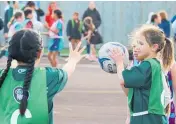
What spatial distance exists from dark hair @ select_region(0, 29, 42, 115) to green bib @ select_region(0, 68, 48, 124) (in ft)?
0.13

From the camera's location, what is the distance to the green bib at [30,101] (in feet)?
15.3

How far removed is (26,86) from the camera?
464 centimetres

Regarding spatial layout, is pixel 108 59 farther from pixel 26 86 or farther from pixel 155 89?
pixel 26 86

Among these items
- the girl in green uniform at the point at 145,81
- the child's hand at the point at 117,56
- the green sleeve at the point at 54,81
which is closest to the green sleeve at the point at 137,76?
the girl in green uniform at the point at 145,81

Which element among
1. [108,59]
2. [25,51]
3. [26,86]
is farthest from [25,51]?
[108,59]

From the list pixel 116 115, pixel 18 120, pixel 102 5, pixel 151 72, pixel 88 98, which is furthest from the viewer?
pixel 102 5

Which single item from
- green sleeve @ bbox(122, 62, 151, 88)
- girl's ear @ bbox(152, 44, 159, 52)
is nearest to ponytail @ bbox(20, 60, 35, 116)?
green sleeve @ bbox(122, 62, 151, 88)

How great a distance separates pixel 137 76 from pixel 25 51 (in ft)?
3.67

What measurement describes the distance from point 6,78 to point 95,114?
6137 mm

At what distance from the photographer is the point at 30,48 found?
4672 mm

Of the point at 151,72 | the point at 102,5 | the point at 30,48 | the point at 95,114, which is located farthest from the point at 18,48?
the point at 102,5

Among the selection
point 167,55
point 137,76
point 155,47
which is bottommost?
point 137,76

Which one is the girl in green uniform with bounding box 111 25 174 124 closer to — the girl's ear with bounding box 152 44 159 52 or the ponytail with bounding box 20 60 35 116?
the girl's ear with bounding box 152 44 159 52

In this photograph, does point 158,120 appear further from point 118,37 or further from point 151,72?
point 118,37
